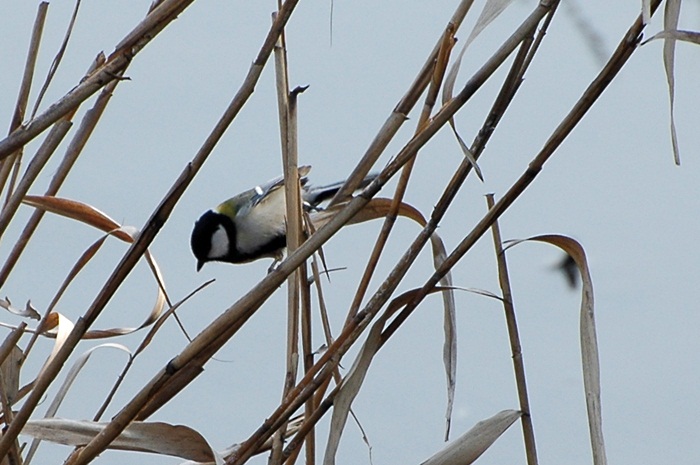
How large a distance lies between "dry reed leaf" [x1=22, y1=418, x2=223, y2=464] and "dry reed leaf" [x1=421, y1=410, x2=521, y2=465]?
12cm

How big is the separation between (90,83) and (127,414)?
163 millimetres

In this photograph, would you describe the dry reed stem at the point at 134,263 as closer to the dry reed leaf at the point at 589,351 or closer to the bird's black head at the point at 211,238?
the dry reed leaf at the point at 589,351

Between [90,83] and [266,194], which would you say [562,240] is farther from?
[266,194]

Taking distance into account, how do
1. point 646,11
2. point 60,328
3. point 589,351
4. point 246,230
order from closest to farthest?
point 646,11
point 589,351
point 60,328
point 246,230

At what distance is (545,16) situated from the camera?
450 mm

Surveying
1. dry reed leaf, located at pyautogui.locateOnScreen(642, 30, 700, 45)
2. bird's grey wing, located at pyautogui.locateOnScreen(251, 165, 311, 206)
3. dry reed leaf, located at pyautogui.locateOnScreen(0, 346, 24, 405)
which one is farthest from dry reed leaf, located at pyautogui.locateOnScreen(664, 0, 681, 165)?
bird's grey wing, located at pyautogui.locateOnScreen(251, 165, 311, 206)

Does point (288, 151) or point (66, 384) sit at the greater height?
point (288, 151)

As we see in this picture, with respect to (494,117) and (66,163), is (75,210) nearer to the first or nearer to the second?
(66,163)

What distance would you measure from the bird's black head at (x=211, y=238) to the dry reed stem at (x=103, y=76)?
45.4 inches

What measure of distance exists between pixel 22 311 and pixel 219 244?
95 centimetres

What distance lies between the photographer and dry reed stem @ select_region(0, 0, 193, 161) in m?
0.43

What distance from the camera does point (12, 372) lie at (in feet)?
2.07

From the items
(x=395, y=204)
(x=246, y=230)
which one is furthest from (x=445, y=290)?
(x=246, y=230)

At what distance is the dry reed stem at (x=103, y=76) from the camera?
0.43 metres
